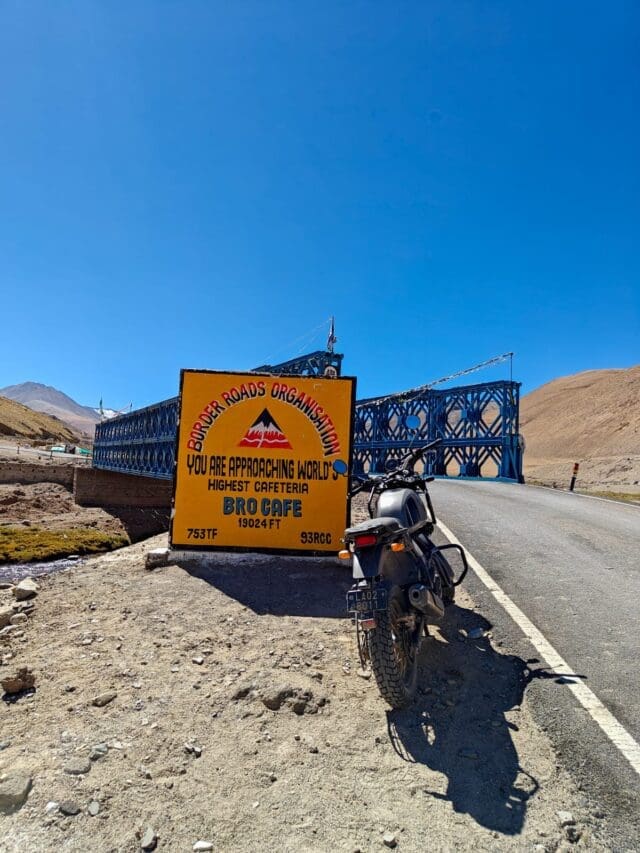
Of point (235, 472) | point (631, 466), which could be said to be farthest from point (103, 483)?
point (631, 466)

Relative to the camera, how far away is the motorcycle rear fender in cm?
349

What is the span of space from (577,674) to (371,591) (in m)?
1.82

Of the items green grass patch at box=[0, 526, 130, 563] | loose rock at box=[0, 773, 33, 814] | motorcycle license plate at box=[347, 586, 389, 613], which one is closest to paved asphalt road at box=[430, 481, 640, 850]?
motorcycle license plate at box=[347, 586, 389, 613]

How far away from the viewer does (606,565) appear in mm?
6762

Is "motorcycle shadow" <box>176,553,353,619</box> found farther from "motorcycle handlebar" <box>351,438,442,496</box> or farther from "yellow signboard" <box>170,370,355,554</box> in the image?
"motorcycle handlebar" <box>351,438,442,496</box>

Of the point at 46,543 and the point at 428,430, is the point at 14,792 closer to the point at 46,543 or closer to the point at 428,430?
the point at 46,543

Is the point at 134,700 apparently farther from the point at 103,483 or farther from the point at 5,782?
the point at 103,483

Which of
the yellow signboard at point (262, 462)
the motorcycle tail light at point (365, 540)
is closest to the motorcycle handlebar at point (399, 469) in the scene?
the motorcycle tail light at point (365, 540)

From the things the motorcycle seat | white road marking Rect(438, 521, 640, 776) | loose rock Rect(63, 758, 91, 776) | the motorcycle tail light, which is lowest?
loose rock Rect(63, 758, 91, 776)

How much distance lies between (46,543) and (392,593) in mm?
15948

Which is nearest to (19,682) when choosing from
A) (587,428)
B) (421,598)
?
(421,598)

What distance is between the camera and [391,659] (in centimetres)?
328

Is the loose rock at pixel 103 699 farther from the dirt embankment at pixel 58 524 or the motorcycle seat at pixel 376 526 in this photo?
the dirt embankment at pixel 58 524

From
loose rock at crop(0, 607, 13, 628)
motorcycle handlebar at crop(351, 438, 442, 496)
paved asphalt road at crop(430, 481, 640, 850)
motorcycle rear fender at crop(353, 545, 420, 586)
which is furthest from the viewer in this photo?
loose rock at crop(0, 607, 13, 628)
